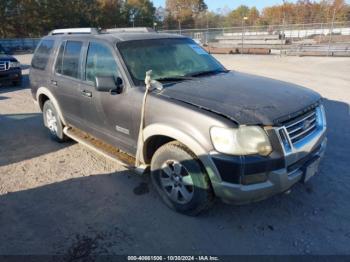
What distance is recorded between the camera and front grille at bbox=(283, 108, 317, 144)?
111 inches

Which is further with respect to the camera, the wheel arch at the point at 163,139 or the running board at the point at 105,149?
the running board at the point at 105,149

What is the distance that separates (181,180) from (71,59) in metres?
2.61

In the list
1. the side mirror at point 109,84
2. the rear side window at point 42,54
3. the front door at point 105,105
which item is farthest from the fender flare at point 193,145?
the rear side window at point 42,54

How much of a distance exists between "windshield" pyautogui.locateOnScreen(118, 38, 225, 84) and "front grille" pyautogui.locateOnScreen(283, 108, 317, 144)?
4.82ft

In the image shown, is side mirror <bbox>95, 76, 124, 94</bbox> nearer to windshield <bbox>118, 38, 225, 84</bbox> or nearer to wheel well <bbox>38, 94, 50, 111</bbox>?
windshield <bbox>118, 38, 225, 84</bbox>

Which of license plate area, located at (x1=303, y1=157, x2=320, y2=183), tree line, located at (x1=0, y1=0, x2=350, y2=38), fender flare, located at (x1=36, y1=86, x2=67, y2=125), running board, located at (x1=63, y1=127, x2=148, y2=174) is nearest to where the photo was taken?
license plate area, located at (x1=303, y1=157, x2=320, y2=183)

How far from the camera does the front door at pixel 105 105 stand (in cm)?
362

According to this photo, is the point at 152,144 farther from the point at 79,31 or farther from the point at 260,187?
the point at 79,31

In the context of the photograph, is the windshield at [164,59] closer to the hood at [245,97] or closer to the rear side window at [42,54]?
the hood at [245,97]

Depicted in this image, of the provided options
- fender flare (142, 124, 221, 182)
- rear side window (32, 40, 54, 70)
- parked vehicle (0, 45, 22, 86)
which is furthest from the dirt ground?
parked vehicle (0, 45, 22, 86)

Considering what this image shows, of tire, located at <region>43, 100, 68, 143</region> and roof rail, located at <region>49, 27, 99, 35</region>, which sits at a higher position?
roof rail, located at <region>49, 27, 99, 35</region>

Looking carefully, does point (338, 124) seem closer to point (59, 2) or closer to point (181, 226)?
point (181, 226)

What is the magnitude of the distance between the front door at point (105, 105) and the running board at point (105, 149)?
0.14 m

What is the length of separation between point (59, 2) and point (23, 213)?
5359 cm
